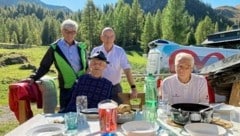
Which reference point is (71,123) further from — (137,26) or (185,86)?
(137,26)

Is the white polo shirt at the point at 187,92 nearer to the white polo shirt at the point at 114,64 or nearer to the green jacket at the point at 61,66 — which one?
the white polo shirt at the point at 114,64

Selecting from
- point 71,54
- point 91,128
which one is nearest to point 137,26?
point 71,54

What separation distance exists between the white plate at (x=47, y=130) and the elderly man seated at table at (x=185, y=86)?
3.91 ft

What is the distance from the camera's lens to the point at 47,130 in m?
2.31

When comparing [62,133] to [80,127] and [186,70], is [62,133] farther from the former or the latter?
[186,70]

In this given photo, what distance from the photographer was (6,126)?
6957mm

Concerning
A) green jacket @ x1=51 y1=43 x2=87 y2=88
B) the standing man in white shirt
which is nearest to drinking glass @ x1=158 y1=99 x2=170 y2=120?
the standing man in white shirt

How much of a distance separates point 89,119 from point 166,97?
0.80m

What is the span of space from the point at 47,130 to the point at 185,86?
57.6 inches

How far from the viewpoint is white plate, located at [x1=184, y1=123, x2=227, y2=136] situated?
212 cm

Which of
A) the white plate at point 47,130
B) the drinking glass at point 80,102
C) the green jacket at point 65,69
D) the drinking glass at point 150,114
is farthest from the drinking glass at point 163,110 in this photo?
the green jacket at point 65,69

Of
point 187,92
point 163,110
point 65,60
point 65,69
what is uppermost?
point 65,60

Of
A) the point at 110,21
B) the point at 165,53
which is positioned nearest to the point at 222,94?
the point at 165,53

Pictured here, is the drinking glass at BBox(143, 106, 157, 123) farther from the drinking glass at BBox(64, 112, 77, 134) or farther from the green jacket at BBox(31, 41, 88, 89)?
the green jacket at BBox(31, 41, 88, 89)
